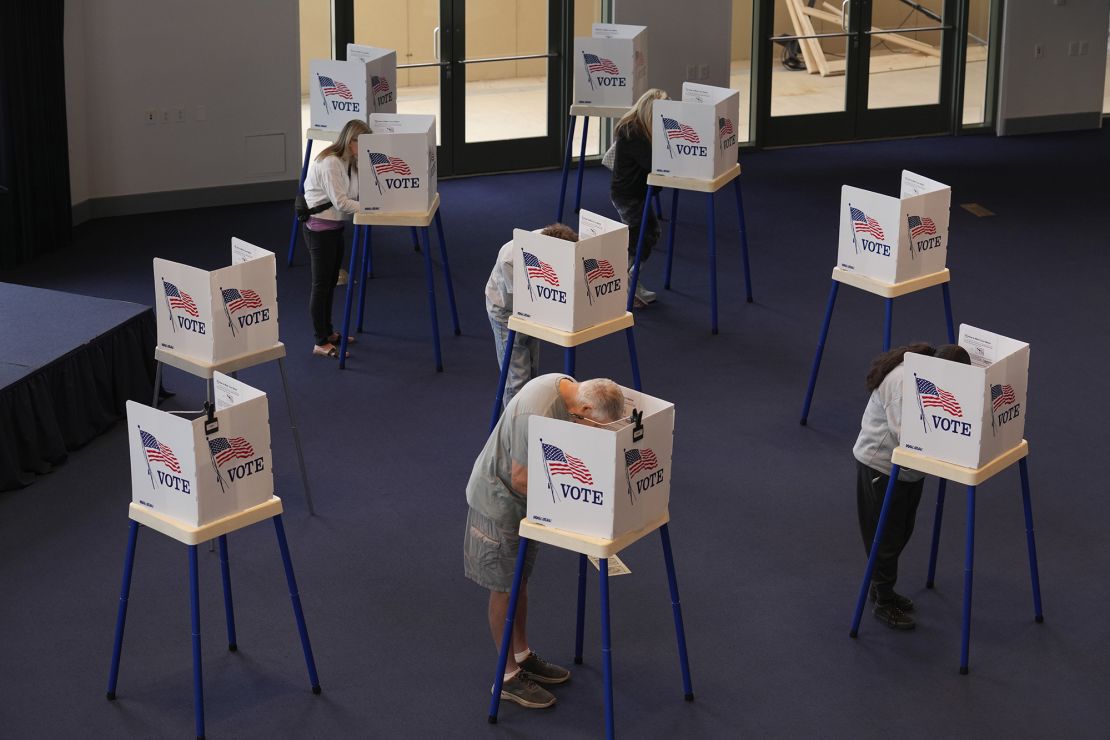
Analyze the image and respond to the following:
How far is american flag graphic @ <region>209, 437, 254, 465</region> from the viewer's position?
459 cm

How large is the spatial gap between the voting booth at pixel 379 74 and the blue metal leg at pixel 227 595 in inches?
198

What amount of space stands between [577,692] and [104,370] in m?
3.45

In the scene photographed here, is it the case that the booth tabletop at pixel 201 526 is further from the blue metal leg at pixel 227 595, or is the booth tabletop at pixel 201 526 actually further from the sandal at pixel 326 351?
the sandal at pixel 326 351

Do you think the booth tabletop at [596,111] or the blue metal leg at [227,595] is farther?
the booth tabletop at [596,111]

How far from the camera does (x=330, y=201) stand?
7777 mm

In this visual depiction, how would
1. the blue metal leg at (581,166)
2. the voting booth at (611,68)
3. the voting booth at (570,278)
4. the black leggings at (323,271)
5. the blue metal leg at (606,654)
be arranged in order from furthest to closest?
the blue metal leg at (581,166), the voting booth at (611,68), the black leggings at (323,271), the voting booth at (570,278), the blue metal leg at (606,654)

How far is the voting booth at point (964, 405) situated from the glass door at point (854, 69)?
8408 mm

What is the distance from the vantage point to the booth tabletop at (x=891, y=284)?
6785 millimetres

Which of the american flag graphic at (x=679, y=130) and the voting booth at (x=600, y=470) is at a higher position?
the american flag graphic at (x=679, y=130)

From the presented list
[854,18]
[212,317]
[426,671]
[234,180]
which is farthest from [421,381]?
[854,18]

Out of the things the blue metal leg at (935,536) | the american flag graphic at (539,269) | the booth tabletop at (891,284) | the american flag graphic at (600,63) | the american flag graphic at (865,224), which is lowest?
the blue metal leg at (935,536)

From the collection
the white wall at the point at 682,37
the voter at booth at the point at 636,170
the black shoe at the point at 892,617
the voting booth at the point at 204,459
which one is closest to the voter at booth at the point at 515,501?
the voting booth at the point at 204,459

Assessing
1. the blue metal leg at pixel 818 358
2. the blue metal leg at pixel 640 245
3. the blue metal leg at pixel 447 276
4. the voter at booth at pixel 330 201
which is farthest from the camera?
the blue metal leg at pixel 640 245

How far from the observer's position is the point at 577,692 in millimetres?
5062
